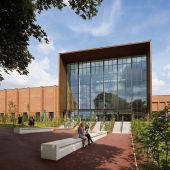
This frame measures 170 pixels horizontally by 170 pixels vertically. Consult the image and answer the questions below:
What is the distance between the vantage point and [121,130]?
37.3 meters

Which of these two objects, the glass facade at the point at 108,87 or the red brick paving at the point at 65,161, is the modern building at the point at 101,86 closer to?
the glass facade at the point at 108,87

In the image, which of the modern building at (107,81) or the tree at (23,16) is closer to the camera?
the tree at (23,16)

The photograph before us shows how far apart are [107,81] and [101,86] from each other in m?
1.46

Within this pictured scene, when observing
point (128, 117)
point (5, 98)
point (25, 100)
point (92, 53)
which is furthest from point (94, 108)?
point (5, 98)

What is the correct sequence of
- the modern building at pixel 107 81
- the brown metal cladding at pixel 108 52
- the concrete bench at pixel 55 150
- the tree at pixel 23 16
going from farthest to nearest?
the modern building at pixel 107 81, the brown metal cladding at pixel 108 52, the concrete bench at pixel 55 150, the tree at pixel 23 16

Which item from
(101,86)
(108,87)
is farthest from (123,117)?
(101,86)

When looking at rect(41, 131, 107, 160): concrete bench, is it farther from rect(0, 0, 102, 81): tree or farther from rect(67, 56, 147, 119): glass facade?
rect(67, 56, 147, 119): glass facade

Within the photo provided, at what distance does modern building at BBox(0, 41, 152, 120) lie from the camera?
165 feet

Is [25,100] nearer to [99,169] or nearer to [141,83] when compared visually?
[141,83]

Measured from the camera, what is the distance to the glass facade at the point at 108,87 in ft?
167

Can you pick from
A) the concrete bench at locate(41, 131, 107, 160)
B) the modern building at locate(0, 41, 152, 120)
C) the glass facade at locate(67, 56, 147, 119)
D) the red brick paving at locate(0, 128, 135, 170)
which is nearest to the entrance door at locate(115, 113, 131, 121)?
the modern building at locate(0, 41, 152, 120)

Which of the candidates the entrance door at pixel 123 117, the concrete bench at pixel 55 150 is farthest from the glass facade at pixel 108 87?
the concrete bench at pixel 55 150

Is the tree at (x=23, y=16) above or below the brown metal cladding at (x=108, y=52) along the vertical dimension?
below

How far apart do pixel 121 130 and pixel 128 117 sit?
45.4ft
